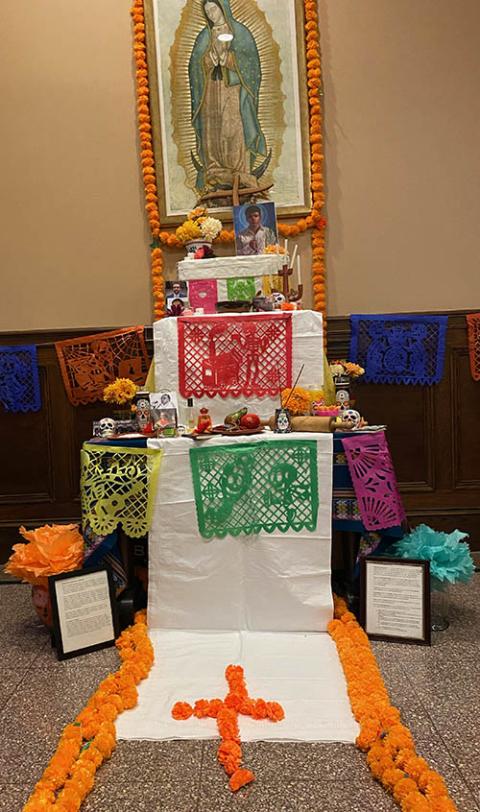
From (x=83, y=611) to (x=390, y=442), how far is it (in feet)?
6.81

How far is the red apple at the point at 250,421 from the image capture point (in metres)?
2.72

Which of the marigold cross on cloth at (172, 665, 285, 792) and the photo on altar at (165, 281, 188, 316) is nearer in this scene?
the marigold cross on cloth at (172, 665, 285, 792)

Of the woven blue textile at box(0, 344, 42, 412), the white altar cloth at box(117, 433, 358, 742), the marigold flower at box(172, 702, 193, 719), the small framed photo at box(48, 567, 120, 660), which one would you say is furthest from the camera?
the woven blue textile at box(0, 344, 42, 412)

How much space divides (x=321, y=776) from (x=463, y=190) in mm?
Answer: 3228

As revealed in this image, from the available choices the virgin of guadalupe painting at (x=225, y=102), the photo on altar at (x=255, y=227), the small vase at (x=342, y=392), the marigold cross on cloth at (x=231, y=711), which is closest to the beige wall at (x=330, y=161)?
the virgin of guadalupe painting at (x=225, y=102)

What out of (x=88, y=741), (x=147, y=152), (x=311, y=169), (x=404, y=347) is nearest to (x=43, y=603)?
(x=88, y=741)

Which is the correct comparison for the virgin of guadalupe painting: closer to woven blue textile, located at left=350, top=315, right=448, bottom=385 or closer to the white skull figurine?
woven blue textile, located at left=350, top=315, right=448, bottom=385

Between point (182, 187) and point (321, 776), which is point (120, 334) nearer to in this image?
point (182, 187)

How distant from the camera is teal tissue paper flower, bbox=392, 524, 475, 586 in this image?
2.54 m

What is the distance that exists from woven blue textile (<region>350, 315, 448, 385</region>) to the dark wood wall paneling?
6cm

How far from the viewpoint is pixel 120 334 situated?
379 centimetres

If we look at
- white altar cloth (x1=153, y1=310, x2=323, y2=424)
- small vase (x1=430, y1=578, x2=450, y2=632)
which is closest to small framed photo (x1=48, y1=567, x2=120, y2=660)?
white altar cloth (x1=153, y1=310, x2=323, y2=424)

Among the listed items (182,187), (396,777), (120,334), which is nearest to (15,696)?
(396,777)

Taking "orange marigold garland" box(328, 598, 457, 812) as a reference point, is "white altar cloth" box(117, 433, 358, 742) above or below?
above
